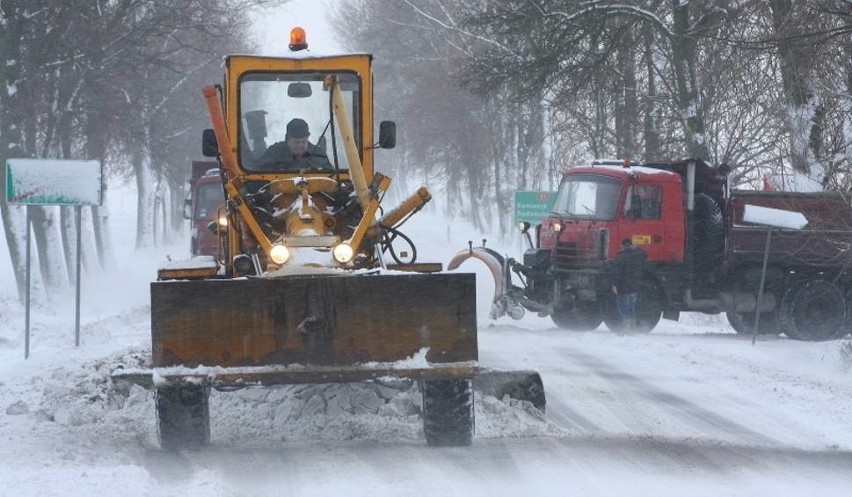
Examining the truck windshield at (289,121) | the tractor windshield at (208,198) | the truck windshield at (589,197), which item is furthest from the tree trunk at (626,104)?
the truck windshield at (289,121)

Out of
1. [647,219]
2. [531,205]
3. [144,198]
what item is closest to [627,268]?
[647,219]

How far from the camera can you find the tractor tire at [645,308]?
1883cm

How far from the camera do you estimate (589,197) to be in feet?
61.5

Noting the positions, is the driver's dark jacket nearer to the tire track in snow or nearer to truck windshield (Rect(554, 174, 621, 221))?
the tire track in snow

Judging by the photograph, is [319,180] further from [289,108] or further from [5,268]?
[5,268]

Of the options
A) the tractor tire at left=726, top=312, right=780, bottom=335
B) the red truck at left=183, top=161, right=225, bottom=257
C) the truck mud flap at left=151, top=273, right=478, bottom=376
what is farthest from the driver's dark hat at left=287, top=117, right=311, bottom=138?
the red truck at left=183, top=161, right=225, bottom=257

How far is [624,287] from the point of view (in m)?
18.1

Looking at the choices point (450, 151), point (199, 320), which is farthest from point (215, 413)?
point (450, 151)

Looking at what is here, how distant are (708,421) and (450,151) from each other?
138 feet

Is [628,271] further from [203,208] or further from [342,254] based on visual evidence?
[342,254]

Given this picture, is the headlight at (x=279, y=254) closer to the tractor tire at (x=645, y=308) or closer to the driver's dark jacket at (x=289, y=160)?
the driver's dark jacket at (x=289, y=160)

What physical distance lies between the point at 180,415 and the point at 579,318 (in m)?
12.1

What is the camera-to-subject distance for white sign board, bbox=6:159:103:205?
15.4 m

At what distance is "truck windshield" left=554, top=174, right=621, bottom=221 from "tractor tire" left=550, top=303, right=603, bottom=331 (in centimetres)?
145
